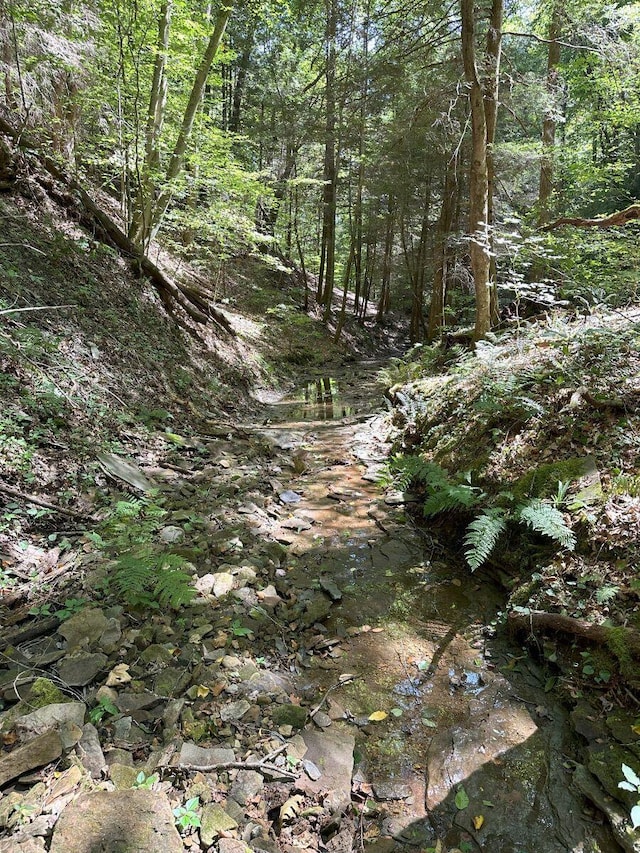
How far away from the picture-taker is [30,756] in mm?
2277

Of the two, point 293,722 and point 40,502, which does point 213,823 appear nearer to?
point 293,722

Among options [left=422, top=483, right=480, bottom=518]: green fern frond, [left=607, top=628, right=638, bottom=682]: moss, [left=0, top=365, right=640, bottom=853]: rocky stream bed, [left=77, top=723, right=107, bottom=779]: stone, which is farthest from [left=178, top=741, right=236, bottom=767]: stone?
[left=422, top=483, right=480, bottom=518]: green fern frond

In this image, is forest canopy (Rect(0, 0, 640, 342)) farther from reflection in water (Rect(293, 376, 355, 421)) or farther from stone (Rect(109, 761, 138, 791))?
stone (Rect(109, 761, 138, 791))

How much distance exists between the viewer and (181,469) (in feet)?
20.9

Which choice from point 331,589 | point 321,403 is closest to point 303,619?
point 331,589

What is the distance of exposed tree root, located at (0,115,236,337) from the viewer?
897 cm

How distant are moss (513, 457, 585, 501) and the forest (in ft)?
0.10

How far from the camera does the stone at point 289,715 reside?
3012mm

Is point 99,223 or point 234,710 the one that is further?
point 99,223

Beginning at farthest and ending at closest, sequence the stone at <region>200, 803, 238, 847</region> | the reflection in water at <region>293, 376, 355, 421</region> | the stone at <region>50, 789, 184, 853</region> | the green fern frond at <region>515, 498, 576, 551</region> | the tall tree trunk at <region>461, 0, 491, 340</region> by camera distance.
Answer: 1. the reflection in water at <region>293, 376, 355, 421</region>
2. the tall tree trunk at <region>461, 0, 491, 340</region>
3. the green fern frond at <region>515, 498, 576, 551</region>
4. the stone at <region>200, 803, 238, 847</region>
5. the stone at <region>50, 789, 184, 853</region>

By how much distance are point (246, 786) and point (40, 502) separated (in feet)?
10.1

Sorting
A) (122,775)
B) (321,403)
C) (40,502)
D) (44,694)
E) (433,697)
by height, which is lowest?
(321,403)

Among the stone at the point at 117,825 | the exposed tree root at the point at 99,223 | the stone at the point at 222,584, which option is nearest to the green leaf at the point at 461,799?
the stone at the point at 117,825

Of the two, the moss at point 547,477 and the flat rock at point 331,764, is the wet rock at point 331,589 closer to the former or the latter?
the flat rock at point 331,764
